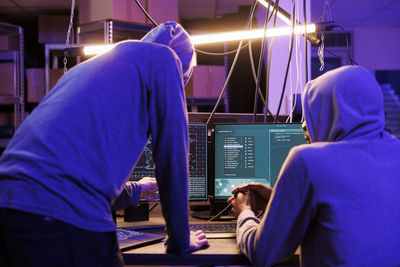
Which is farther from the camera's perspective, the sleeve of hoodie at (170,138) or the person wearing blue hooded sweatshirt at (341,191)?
the sleeve of hoodie at (170,138)

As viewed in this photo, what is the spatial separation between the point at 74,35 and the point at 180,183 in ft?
14.0

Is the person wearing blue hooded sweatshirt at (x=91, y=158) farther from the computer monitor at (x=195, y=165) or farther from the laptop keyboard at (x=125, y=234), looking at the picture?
the computer monitor at (x=195, y=165)

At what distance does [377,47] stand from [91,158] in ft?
23.6

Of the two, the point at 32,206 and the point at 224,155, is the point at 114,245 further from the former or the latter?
the point at 224,155

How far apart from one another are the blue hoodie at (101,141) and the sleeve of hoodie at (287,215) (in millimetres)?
235

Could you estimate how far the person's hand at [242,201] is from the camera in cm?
136

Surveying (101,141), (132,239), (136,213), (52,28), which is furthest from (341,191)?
(52,28)

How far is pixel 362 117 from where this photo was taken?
100 centimetres

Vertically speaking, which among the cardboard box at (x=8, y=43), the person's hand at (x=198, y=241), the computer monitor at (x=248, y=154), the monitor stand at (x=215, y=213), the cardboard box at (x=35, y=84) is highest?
the cardboard box at (x=8, y=43)

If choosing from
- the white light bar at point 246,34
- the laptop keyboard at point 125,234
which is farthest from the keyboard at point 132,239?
the white light bar at point 246,34

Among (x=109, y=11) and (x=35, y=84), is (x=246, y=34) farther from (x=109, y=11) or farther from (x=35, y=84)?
(x=35, y=84)

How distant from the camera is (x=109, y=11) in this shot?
3219mm

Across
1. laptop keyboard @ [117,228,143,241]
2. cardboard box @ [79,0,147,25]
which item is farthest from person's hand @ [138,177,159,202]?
cardboard box @ [79,0,147,25]

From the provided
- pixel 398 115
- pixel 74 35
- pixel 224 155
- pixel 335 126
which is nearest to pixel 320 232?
pixel 335 126
